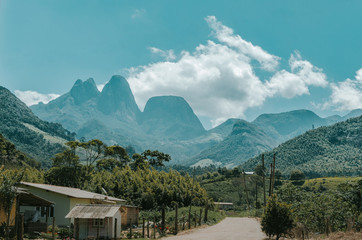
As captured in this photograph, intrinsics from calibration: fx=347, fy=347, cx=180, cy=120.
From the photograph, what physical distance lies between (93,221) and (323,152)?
169232mm

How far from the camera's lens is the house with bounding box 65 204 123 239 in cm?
2091

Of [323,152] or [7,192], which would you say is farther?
[323,152]

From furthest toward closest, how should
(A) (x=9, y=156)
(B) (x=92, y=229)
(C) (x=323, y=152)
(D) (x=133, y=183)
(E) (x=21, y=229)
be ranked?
(C) (x=323, y=152), (A) (x=9, y=156), (D) (x=133, y=183), (B) (x=92, y=229), (E) (x=21, y=229)

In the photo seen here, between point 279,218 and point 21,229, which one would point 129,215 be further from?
point 279,218

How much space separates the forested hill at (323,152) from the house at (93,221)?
399 feet

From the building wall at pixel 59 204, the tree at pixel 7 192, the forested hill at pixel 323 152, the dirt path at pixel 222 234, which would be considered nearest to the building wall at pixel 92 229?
the dirt path at pixel 222 234

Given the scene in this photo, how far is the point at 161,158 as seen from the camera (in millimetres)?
74125

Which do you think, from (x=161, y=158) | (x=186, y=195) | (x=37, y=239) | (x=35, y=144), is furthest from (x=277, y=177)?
(x=35, y=144)

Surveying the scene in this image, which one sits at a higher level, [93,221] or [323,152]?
[323,152]

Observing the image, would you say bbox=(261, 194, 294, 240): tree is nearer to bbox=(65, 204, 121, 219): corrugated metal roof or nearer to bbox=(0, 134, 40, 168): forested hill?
bbox=(65, 204, 121, 219): corrugated metal roof

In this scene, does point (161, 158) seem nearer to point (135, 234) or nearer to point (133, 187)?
point (133, 187)

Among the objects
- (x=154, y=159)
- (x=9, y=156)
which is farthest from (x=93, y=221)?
(x=9, y=156)

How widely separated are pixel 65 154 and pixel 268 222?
38.5 meters

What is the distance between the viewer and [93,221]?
2180cm
